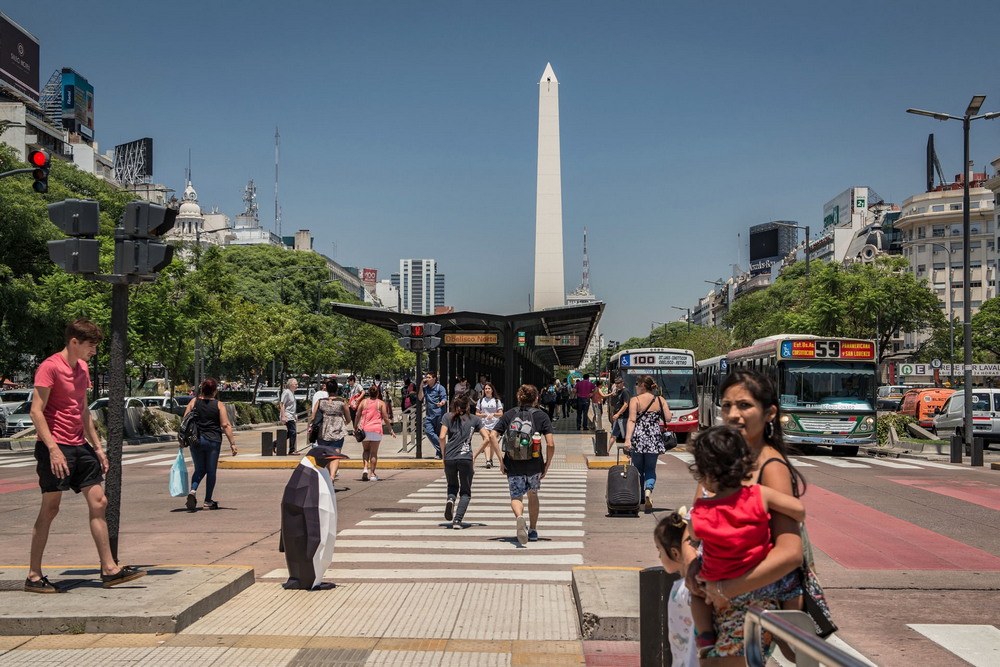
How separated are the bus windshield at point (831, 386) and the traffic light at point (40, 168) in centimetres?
1725

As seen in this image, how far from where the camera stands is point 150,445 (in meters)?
29.9

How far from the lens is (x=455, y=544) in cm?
1027

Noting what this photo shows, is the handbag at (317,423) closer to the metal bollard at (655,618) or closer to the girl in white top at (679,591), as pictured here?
the metal bollard at (655,618)

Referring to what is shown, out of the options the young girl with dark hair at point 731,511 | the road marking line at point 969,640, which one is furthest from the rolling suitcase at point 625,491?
the young girl with dark hair at point 731,511

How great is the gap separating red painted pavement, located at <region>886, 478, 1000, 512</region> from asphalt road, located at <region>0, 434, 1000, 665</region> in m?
0.03

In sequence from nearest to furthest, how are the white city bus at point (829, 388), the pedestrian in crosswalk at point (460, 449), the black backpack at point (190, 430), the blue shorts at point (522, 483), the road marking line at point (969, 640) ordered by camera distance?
the road marking line at point (969, 640) < the blue shorts at point (522, 483) < the pedestrian in crosswalk at point (460, 449) < the black backpack at point (190, 430) < the white city bus at point (829, 388)

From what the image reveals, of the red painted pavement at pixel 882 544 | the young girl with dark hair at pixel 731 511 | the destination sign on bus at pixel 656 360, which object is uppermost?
the destination sign on bus at pixel 656 360

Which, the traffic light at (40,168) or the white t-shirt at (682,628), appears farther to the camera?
the traffic light at (40,168)

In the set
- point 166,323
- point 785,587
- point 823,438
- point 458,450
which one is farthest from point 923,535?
point 166,323

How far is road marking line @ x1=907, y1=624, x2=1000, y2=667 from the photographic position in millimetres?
5996

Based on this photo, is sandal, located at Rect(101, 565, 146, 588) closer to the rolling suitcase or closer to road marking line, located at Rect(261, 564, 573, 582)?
road marking line, located at Rect(261, 564, 573, 582)

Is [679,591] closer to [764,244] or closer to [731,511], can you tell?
[731,511]

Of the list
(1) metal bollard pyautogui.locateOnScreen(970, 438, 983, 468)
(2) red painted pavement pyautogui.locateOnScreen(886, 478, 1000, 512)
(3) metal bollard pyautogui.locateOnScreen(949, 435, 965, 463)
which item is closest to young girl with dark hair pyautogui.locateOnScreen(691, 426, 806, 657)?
(2) red painted pavement pyautogui.locateOnScreen(886, 478, 1000, 512)

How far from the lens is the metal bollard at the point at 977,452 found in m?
21.8
